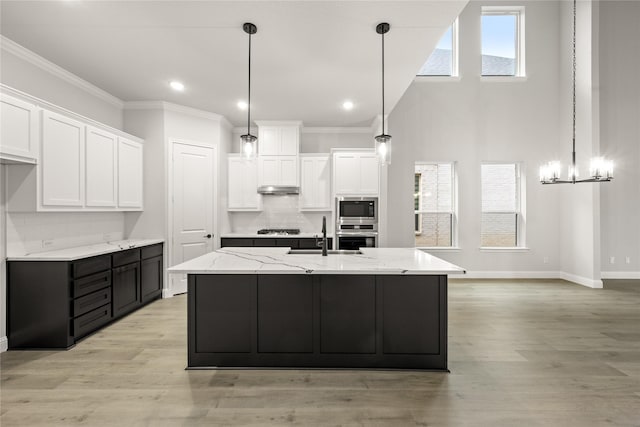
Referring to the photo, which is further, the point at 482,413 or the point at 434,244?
the point at 434,244

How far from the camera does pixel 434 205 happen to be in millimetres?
6621

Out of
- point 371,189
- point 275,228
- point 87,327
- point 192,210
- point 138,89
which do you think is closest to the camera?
point 87,327

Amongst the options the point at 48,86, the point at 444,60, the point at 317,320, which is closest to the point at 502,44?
the point at 444,60

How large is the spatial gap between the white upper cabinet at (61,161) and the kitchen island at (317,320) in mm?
1833

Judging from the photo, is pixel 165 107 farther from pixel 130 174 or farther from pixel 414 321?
pixel 414 321

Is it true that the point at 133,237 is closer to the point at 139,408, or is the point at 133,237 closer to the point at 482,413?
the point at 139,408

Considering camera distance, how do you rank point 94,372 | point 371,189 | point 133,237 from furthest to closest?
point 371,189, point 133,237, point 94,372

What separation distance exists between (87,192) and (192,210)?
1653 millimetres

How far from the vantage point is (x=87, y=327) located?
3447 millimetres

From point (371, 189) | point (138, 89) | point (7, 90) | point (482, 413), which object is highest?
point (138, 89)

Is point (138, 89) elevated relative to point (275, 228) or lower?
elevated

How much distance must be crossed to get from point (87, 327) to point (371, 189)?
14.0 ft

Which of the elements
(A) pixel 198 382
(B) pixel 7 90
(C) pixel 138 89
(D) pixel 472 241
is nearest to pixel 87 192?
(B) pixel 7 90

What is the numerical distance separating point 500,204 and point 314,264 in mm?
5281
